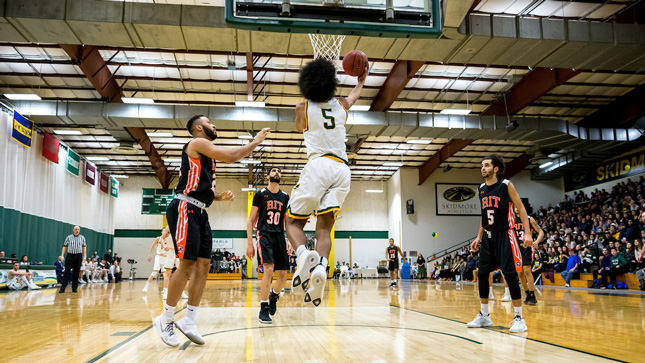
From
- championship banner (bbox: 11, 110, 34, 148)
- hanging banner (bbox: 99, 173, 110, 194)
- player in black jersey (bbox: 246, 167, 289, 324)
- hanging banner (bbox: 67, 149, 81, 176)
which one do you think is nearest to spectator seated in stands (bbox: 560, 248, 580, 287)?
player in black jersey (bbox: 246, 167, 289, 324)

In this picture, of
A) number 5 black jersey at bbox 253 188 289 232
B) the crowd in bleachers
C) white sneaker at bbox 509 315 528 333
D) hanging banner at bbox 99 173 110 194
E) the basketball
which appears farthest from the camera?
hanging banner at bbox 99 173 110 194

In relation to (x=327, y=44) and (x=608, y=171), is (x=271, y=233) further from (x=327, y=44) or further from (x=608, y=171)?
(x=608, y=171)

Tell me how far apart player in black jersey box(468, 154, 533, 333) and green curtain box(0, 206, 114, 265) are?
60.4ft

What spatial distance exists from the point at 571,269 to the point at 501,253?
14.3m

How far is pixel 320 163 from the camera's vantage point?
4.07 metres

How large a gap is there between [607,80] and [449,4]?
11569 millimetres

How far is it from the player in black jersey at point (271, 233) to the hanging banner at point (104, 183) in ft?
87.1

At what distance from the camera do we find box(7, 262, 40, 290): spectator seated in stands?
16.0m

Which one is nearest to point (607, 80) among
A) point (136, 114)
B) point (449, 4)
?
point (449, 4)

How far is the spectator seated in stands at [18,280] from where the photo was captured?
52.6ft

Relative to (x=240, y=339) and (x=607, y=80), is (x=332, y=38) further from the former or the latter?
(x=607, y=80)

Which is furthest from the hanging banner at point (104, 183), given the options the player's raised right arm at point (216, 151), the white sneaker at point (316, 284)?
the white sneaker at point (316, 284)

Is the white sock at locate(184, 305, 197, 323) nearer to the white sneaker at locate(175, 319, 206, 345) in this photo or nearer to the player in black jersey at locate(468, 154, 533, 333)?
the white sneaker at locate(175, 319, 206, 345)

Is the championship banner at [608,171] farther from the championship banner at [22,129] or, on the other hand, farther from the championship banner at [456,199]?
the championship banner at [22,129]
